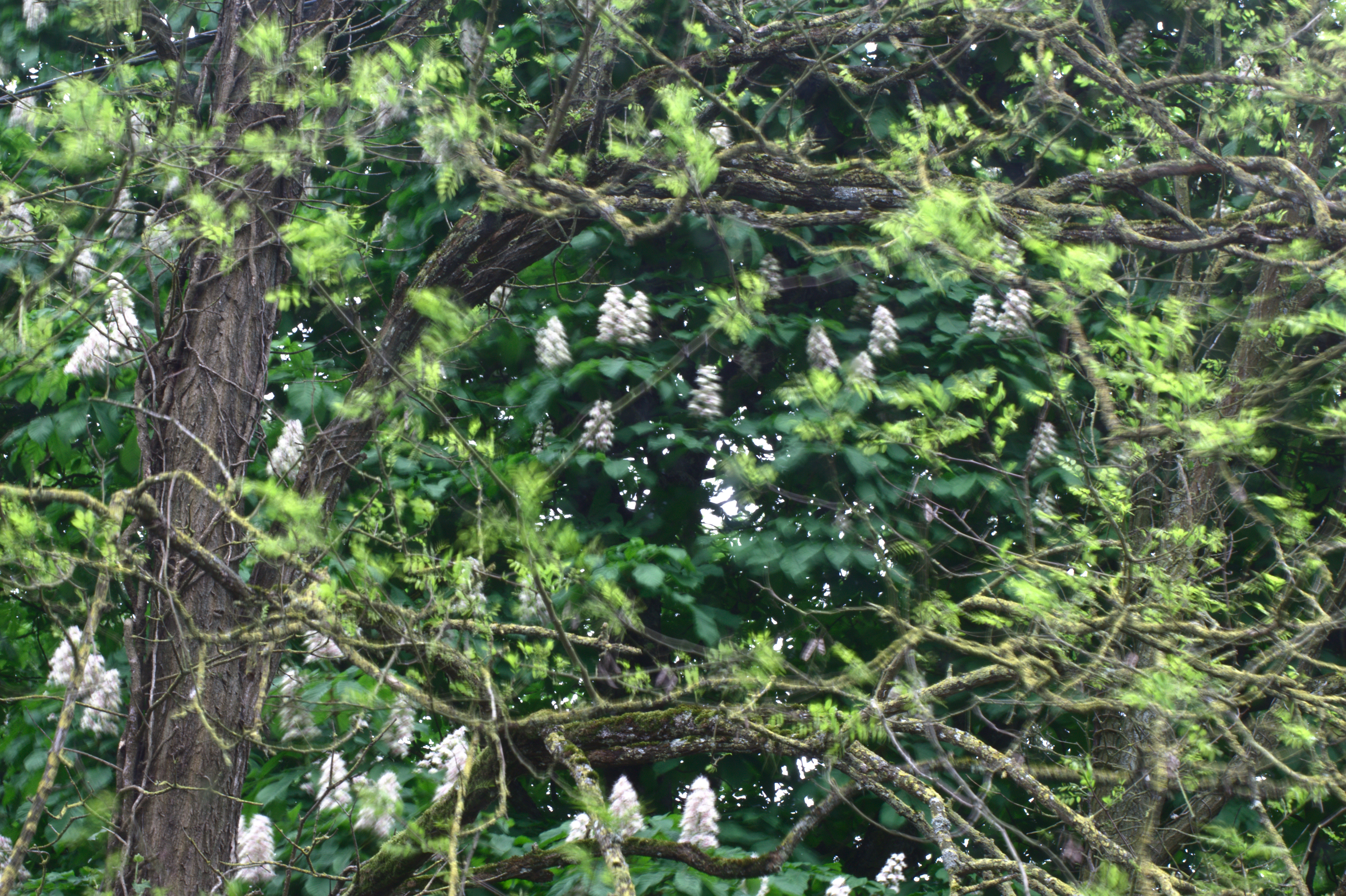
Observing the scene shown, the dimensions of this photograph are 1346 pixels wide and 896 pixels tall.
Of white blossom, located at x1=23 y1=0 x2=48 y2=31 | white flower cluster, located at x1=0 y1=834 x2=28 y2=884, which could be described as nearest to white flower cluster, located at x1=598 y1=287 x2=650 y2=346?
white flower cluster, located at x1=0 y1=834 x2=28 y2=884

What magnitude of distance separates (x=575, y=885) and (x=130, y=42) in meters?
3.05

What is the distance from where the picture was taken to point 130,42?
3.44 metres

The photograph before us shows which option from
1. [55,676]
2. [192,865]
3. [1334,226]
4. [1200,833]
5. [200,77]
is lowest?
[1200,833]

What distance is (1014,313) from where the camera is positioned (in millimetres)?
4094

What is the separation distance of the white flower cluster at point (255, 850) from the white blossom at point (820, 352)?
2.40 metres

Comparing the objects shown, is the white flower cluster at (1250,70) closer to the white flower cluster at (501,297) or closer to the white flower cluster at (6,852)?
the white flower cluster at (501,297)

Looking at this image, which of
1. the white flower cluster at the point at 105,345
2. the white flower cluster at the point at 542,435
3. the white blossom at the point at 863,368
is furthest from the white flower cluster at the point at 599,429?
the white flower cluster at the point at 105,345

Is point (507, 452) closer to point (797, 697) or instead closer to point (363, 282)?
point (363, 282)

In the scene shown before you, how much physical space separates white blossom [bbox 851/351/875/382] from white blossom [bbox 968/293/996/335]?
0.56 m

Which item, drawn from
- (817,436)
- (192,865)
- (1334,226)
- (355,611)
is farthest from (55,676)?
(1334,226)

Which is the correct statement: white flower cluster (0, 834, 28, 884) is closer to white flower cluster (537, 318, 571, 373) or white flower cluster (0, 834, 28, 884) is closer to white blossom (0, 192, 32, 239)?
white blossom (0, 192, 32, 239)

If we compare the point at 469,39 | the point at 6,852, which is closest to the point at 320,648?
the point at 6,852

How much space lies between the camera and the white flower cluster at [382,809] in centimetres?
259

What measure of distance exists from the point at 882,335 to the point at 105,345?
9.43 ft
